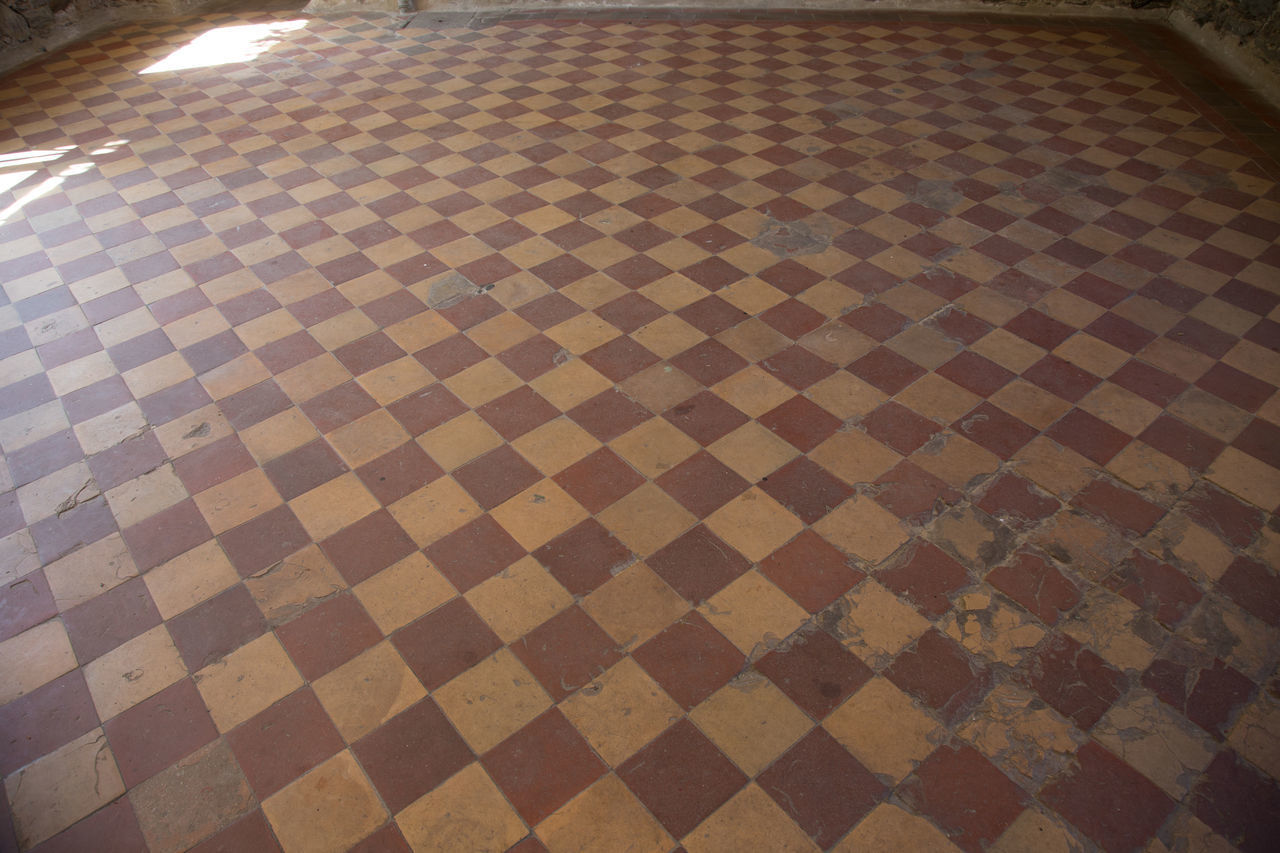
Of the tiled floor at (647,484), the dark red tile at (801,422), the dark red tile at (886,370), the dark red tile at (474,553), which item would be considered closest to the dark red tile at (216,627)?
the tiled floor at (647,484)

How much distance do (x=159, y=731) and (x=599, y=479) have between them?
1.48 meters

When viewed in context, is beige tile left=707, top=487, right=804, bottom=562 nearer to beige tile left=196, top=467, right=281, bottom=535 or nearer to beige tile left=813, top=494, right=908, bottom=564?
beige tile left=813, top=494, right=908, bottom=564

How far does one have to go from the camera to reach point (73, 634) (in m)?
2.35

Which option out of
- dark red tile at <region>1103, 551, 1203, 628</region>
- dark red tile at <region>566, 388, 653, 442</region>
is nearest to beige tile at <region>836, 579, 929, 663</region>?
dark red tile at <region>1103, 551, 1203, 628</region>

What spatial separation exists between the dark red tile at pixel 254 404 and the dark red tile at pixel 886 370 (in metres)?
2.32

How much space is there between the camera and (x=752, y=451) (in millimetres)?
2830

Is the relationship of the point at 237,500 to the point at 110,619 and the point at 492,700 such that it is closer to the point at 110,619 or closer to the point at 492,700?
the point at 110,619

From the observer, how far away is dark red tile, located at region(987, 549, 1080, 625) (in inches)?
91.8

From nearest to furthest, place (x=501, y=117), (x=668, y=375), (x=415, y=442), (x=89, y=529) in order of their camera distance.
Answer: (x=89, y=529)
(x=415, y=442)
(x=668, y=375)
(x=501, y=117)

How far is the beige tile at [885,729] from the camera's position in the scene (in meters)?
2.00

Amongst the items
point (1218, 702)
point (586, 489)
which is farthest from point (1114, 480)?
point (586, 489)

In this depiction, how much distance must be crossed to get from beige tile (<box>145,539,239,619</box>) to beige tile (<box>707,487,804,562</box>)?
62.8 inches

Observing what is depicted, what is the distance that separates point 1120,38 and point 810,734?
644 centimetres

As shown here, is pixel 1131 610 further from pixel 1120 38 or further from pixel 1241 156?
pixel 1120 38
